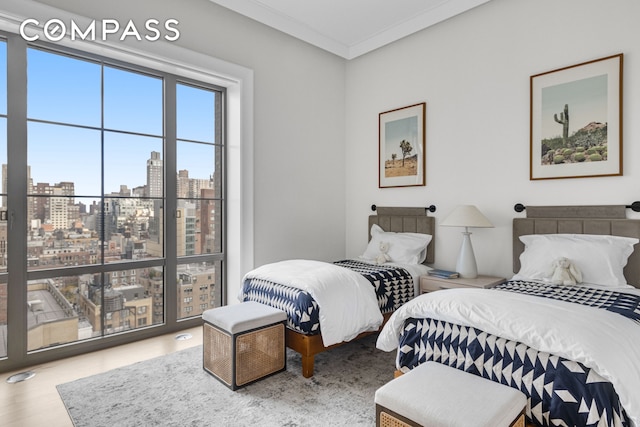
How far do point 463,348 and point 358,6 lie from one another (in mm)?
3226

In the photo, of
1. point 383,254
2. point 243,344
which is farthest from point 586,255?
point 243,344

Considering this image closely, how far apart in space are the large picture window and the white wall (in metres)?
2.01

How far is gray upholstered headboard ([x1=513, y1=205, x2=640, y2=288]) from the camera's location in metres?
2.61

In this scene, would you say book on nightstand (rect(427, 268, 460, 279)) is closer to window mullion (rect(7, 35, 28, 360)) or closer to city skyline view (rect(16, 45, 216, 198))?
city skyline view (rect(16, 45, 216, 198))

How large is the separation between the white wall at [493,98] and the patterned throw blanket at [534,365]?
1.14 metres

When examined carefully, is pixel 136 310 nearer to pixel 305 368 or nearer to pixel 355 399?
pixel 305 368

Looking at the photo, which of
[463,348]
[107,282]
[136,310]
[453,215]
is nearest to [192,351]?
[136,310]

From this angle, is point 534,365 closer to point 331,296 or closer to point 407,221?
point 331,296

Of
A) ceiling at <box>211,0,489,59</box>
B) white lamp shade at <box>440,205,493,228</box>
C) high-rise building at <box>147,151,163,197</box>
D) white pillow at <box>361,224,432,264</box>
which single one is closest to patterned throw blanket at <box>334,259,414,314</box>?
white pillow at <box>361,224,432,264</box>

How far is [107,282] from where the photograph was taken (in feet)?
10.2

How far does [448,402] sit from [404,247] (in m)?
2.32

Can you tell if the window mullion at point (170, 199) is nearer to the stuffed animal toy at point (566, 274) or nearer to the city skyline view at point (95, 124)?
the city skyline view at point (95, 124)

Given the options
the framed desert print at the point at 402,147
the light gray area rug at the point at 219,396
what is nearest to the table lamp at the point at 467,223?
the framed desert print at the point at 402,147

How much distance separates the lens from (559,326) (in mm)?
1589
